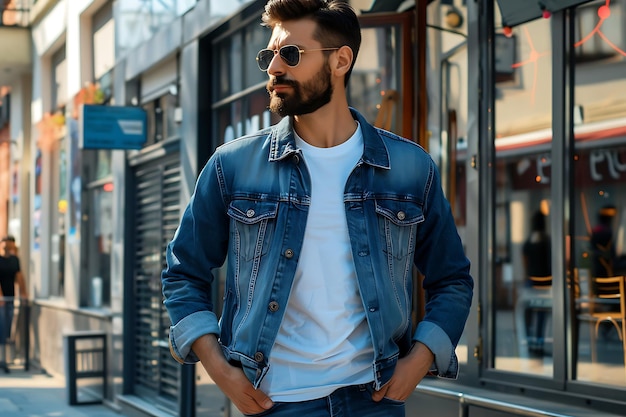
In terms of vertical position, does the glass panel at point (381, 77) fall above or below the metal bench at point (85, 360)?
above

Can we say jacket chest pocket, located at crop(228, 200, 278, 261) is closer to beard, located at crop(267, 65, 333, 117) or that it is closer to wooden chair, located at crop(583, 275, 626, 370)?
beard, located at crop(267, 65, 333, 117)

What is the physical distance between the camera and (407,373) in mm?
2906

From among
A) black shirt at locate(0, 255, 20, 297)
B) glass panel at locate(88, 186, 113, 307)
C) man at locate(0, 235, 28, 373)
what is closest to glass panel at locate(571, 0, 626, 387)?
glass panel at locate(88, 186, 113, 307)

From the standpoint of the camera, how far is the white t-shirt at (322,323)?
285 centimetres

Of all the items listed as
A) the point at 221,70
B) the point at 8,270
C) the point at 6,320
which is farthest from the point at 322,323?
the point at 8,270

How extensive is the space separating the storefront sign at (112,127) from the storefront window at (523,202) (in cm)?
666

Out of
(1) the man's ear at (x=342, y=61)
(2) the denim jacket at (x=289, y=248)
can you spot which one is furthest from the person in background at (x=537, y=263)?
(1) the man's ear at (x=342, y=61)

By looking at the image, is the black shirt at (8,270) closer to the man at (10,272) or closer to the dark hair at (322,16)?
the man at (10,272)

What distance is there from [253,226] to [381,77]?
477 cm

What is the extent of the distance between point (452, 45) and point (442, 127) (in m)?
0.49

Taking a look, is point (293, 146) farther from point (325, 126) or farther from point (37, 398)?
point (37, 398)

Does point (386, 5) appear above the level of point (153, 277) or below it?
above

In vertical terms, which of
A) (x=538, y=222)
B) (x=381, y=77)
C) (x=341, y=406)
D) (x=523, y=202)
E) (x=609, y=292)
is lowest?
(x=341, y=406)

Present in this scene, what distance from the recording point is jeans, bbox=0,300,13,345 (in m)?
18.0
